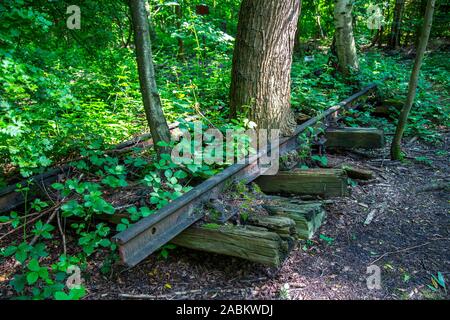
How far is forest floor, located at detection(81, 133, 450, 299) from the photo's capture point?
291 cm

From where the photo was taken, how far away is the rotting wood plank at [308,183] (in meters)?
4.27

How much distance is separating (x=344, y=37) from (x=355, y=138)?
5.23m

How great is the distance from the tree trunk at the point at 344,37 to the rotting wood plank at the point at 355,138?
15.1 feet

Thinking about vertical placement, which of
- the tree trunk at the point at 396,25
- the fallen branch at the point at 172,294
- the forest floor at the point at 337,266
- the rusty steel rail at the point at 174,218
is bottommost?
the fallen branch at the point at 172,294

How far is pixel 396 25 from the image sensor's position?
16609 millimetres

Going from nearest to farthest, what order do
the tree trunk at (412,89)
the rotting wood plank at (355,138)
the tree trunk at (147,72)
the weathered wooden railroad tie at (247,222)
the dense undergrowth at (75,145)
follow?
the weathered wooden railroad tie at (247,222) → the dense undergrowth at (75,145) → the tree trunk at (147,72) → the tree trunk at (412,89) → the rotting wood plank at (355,138)

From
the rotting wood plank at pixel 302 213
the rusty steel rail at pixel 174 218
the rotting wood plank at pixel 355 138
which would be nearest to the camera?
the rusty steel rail at pixel 174 218

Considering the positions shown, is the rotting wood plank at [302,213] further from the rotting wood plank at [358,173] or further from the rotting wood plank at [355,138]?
the rotting wood plank at [355,138]

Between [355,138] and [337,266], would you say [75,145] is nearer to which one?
[337,266]

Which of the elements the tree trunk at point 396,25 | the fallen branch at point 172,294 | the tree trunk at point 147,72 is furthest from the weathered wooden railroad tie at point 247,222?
the tree trunk at point 396,25

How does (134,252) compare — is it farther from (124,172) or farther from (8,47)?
(8,47)

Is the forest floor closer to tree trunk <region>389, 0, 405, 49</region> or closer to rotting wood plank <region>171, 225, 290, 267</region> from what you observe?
rotting wood plank <region>171, 225, 290, 267</region>
